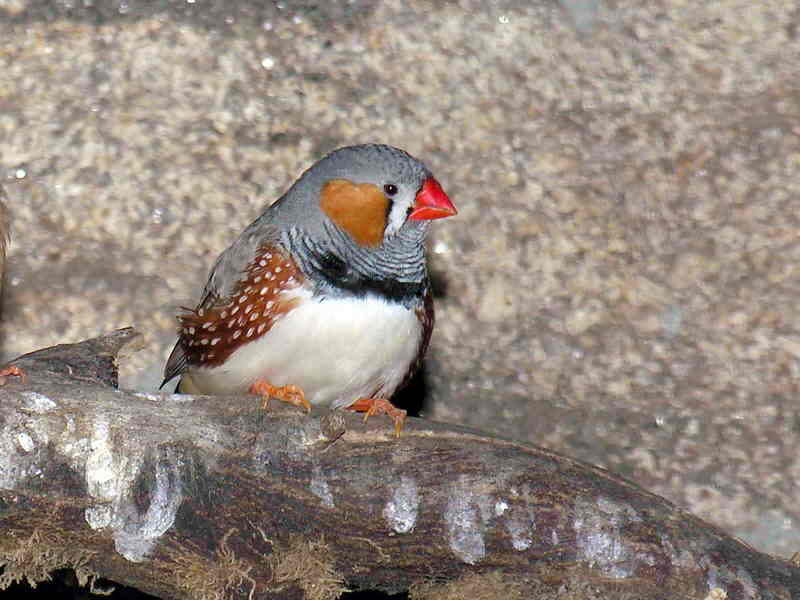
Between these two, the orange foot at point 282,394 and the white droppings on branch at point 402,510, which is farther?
the orange foot at point 282,394

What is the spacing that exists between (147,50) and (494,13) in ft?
3.84

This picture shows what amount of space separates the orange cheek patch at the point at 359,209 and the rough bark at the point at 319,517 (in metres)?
0.56

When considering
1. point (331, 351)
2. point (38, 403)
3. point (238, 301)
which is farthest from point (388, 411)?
point (38, 403)

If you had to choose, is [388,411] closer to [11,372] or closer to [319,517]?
[319,517]

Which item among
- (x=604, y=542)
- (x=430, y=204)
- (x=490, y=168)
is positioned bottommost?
(x=604, y=542)

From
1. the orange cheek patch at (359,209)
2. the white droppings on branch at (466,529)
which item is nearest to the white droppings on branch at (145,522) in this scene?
the white droppings on branch at (466,529)

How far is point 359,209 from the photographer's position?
3.51m

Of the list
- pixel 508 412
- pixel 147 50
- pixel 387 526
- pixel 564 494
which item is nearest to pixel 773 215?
pixel 508 412

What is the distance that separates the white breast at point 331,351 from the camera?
3.42m

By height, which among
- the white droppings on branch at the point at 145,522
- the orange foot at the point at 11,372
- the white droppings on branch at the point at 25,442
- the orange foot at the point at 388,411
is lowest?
the white droppings on branch at the point at 145,522

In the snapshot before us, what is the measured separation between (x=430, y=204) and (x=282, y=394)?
2.14 feet

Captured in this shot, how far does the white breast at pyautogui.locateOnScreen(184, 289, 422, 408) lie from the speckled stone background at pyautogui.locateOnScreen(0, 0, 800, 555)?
0.83 metres

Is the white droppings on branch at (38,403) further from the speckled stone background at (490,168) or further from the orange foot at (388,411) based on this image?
the speckled stone background at (490,168)

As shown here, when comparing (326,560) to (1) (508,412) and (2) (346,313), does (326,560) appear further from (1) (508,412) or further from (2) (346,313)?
(1) (508,412)
